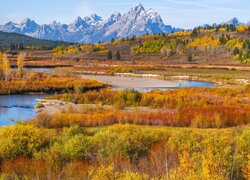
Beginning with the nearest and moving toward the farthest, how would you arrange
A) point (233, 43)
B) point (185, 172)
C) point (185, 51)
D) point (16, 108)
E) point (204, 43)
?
1. point (185, 172)
2. point (16, 108)
3. point (233, 43)
4. point (185, 51)
5. point (204, 43)

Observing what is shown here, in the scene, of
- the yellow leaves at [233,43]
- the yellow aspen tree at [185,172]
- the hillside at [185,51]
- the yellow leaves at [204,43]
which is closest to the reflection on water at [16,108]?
the yellow aspen tree at [185,172]

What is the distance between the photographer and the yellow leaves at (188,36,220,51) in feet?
577

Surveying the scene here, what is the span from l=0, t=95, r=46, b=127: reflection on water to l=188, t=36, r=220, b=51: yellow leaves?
13824 centimetres

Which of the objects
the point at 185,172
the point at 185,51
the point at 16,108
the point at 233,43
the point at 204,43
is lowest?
the point at 16,108

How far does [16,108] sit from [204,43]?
159 meters

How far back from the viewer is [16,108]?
35781mm

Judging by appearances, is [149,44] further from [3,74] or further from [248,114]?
[248,114]

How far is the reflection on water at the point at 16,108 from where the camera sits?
29.8 m

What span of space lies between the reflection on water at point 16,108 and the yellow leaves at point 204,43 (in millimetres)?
138243

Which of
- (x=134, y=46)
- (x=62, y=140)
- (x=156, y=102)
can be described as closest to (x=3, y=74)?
(x=156, y=102)

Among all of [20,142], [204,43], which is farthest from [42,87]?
[204,43]

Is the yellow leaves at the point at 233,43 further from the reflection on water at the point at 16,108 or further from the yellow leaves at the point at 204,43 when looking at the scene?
the reflection on water at the point at 16,108

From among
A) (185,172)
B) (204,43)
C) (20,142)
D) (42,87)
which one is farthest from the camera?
(204,43)

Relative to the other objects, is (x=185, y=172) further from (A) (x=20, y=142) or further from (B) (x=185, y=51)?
(B) (x=185, y=51)
